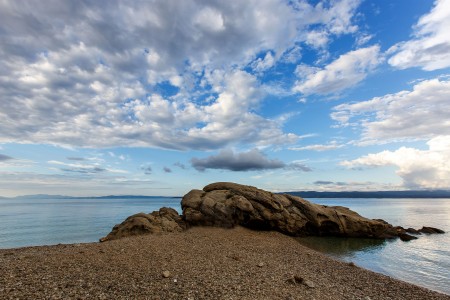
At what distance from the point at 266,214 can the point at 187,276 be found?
2060 cm

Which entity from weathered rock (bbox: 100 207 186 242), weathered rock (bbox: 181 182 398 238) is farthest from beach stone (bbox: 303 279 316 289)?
weathered rock (bbox: 100 207 186 242)

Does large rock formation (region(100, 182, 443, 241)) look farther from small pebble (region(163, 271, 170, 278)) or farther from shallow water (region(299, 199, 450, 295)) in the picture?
small pebble (region(163, 271, 170, 278))

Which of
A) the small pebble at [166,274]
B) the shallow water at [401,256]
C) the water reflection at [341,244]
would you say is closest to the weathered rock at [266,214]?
the water reflection at [341,244]

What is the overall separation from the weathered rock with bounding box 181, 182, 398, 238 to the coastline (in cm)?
953

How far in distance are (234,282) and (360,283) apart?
7666mm

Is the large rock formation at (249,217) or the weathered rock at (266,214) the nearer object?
the large rock formation at (249,217)

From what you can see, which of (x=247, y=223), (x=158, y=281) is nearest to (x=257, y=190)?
(x=247, y=223)

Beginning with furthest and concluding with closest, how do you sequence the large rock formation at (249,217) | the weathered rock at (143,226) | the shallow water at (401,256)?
the large rock formation at (249,217) → the weathered rock at (143,226) → the shallow water at (401,256)

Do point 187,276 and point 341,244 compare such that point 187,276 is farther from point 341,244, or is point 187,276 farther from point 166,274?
point 341,244

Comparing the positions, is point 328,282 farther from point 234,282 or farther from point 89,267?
point 89,267

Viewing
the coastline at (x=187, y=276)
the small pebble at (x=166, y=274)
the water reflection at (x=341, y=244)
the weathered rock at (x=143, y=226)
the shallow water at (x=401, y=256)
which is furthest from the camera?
the water reflection at (x=341, y=244)

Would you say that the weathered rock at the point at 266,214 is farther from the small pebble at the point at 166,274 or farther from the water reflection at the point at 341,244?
the small pebble at the point at 166,274

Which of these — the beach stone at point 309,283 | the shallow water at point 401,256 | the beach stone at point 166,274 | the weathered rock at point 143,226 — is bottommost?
the shallow water at point 401,256

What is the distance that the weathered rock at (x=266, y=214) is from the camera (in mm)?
32281
